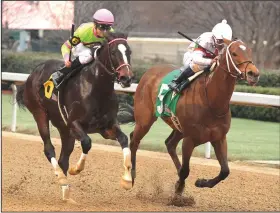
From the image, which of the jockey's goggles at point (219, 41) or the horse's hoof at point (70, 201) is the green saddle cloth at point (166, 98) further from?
the horse's hoof at point (70, 201)

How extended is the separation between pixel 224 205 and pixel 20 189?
230 centimetres

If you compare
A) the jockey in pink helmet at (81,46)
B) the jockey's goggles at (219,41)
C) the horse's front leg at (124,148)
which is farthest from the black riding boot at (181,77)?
the jockey in pink helmet at (81,46)

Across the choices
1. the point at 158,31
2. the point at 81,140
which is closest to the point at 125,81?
the point at 81,140

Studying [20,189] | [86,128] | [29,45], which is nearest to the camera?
[86,128]

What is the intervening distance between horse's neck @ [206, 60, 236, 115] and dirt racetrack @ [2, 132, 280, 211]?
102cm

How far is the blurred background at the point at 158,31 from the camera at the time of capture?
53.7 ft

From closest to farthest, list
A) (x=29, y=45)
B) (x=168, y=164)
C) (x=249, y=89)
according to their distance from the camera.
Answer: (x=168, y=164) < (x=249, y=89) < (x=29, y=45)

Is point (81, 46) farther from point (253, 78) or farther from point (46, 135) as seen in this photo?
point (253, 78)

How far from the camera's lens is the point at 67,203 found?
25.6 ft

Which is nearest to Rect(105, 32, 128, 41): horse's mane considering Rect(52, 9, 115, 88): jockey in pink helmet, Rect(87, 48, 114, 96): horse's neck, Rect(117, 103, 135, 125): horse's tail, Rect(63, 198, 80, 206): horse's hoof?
Rect(87, 48, 114, 96): horse's neck

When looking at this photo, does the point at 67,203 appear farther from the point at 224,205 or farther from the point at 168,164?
the point at 168,164

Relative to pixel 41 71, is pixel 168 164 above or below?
below

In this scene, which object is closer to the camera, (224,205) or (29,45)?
(224,205)

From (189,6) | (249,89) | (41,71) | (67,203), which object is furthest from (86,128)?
(189,6)
